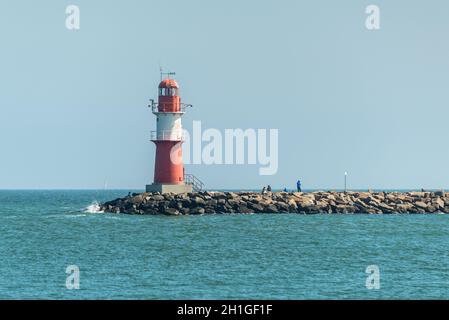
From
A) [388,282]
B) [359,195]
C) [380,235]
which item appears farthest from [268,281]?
[359,195]

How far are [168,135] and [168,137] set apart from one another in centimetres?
14

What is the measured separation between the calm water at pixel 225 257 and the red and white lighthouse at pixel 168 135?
3.12 metres

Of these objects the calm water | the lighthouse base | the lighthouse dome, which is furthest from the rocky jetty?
the lighthouse dome

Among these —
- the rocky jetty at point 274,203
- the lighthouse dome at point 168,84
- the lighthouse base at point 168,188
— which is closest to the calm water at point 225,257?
the rocky jetty at point 274,203

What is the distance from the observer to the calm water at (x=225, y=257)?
1247 inches

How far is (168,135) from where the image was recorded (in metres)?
62.3

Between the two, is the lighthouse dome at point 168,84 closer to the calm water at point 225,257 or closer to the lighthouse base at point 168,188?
the lighthouse base at point 168,188

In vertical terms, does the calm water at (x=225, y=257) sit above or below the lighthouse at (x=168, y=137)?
below

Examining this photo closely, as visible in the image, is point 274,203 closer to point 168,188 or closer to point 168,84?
point 168,188

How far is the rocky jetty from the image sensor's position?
64562 mm

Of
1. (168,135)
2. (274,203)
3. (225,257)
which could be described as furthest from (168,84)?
(225,257)

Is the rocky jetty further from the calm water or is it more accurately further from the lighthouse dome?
the lighthouse dome
